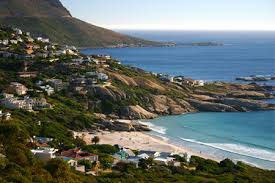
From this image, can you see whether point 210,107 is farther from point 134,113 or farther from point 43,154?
point 43,154

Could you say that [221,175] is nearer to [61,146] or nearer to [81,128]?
[61,146]

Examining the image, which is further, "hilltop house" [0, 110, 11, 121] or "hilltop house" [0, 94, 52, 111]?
"hilltop house" [0, 94, 52, 111]

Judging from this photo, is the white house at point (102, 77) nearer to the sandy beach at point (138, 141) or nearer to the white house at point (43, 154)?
the sandy beach at point (138, 141)

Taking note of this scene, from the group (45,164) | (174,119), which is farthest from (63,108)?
(45,164)

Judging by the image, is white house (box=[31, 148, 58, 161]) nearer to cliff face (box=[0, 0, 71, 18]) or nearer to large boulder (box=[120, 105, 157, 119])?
large boulder (box=[120, 105, 157, 119])

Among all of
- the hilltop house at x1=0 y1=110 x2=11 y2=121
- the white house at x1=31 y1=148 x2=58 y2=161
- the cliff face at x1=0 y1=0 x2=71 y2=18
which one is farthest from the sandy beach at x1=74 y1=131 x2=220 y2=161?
the cliff face at x1=0 y1=0 x2=71 y2=18

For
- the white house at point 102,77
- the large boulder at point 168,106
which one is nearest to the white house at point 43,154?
the large boulder at point 168,106
